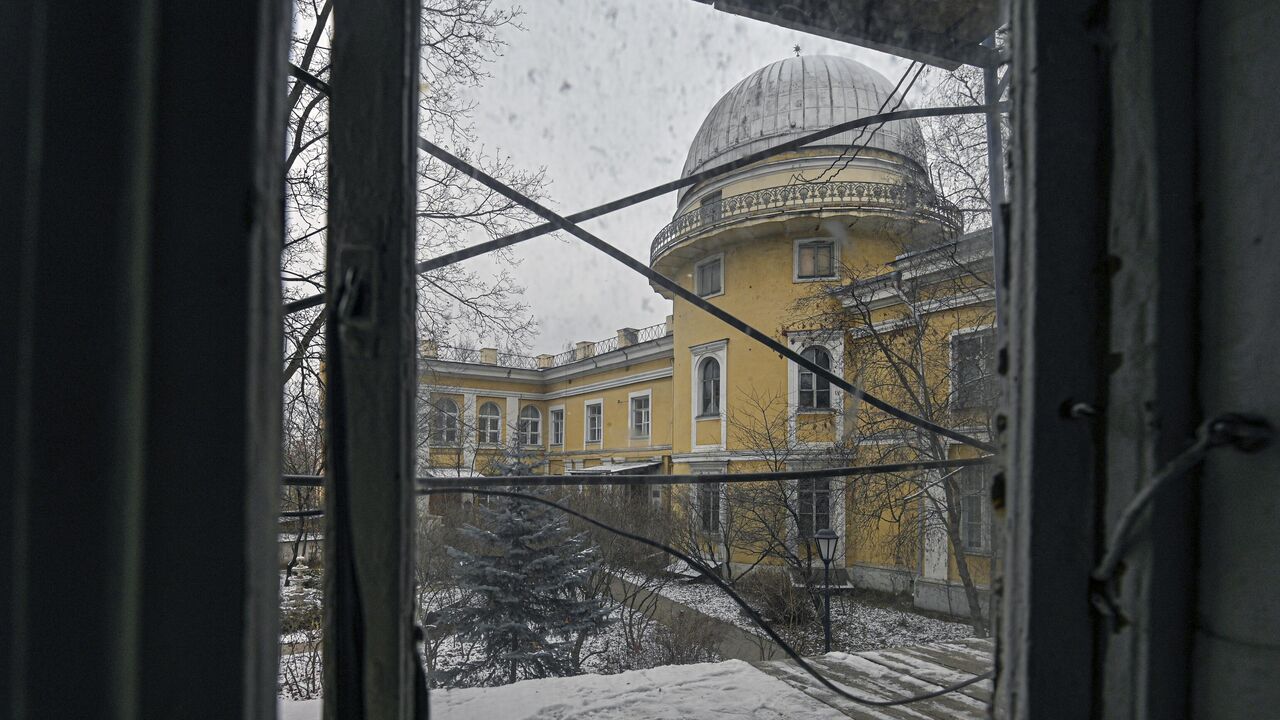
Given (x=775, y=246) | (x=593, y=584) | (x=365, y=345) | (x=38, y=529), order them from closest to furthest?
(x=38, y=529), (x=365, y=345), (x=593, y=584), (x=775, y=246)

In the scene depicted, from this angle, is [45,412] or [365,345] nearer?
[45,412]

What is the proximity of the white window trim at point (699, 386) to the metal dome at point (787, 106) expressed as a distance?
2.87 metres

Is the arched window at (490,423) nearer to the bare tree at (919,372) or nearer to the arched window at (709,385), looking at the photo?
the bare tree at (919,372)

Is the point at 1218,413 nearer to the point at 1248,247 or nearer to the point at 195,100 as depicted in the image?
the point at 1248,247

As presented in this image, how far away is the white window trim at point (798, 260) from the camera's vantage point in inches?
215

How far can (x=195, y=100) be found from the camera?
0.83ft

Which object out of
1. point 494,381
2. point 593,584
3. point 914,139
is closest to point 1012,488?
point 494,381

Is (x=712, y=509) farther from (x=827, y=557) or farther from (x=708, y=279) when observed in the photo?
(x=708, y=279)

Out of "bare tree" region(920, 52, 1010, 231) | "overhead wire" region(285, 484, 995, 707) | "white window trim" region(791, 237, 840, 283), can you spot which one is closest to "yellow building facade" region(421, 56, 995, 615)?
"white window trim" region(791, 237, 840, 283)

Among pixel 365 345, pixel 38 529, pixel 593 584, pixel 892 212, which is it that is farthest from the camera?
pixel 593 584

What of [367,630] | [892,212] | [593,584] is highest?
[892,212]

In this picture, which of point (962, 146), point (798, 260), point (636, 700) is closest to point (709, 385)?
point (798, 260)

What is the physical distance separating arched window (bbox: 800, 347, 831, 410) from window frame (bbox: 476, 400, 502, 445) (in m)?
2.96

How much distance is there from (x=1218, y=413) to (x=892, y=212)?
376 cm
